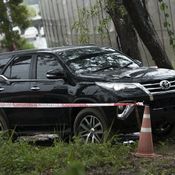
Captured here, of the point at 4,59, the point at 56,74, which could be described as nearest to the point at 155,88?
the point at 56,74

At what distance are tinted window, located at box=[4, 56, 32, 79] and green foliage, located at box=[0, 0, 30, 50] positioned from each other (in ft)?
71.8

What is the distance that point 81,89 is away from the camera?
869 centimetres

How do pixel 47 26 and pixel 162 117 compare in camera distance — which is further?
pixel 47 26

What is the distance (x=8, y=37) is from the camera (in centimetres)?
3175

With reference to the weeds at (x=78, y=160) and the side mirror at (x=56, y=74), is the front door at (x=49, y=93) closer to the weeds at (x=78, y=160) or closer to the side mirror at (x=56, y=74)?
the side mirror at (x=56, y=74)

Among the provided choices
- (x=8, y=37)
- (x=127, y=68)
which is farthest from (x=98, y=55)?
(x=8, y=37)

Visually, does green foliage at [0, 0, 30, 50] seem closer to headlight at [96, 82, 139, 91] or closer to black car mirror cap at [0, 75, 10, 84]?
black car mirror cap at [0, 75, 10, 84]

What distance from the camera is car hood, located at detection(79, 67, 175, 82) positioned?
333 inches

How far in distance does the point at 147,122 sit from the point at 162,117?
882 mm

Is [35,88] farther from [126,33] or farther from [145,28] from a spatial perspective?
[126,33]

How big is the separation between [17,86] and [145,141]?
3.15m

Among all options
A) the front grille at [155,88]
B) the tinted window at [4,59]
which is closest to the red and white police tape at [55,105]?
the front grille at [155,88]

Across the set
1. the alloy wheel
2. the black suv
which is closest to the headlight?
the black suv

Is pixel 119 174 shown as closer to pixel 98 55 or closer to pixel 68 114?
pixel 68 114
